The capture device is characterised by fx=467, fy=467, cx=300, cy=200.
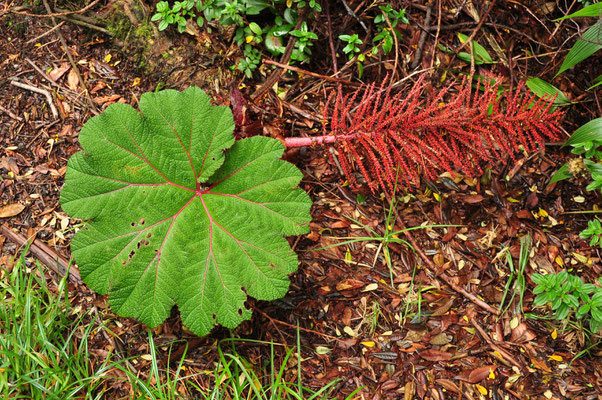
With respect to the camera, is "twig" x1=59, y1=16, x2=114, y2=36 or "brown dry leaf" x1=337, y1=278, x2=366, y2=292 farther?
"twig" x1=59, y1=16, x2=114, y2=36

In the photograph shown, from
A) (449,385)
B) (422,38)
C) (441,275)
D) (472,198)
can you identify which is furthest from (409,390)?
(422,38)

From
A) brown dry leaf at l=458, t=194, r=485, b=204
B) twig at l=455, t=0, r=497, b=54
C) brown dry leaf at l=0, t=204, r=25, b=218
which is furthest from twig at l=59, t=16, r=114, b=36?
brown dry leaf at l=458, t=194, r=485, b=204

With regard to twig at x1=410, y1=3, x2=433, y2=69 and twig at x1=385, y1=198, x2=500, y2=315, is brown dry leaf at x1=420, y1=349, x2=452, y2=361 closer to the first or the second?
twig at x1=385, y1=198, x2=500, y2=315

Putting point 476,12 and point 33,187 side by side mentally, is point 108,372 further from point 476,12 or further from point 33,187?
point 476,12

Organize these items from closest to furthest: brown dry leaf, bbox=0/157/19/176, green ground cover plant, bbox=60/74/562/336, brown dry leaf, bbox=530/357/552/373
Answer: green ground cover plant, bbox=60/74/562/336 → brown dry leaf, bbox=530/357/552/373 → brown dry leaf, bbox=0/157/19/176

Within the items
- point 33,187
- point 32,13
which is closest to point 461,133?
point 33,187

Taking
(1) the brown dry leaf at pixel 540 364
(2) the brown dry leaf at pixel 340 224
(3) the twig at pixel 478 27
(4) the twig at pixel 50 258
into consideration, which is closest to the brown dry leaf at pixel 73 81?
(4) the twig at pixel 50 258

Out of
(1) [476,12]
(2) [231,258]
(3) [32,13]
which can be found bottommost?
(2) [231,258]
